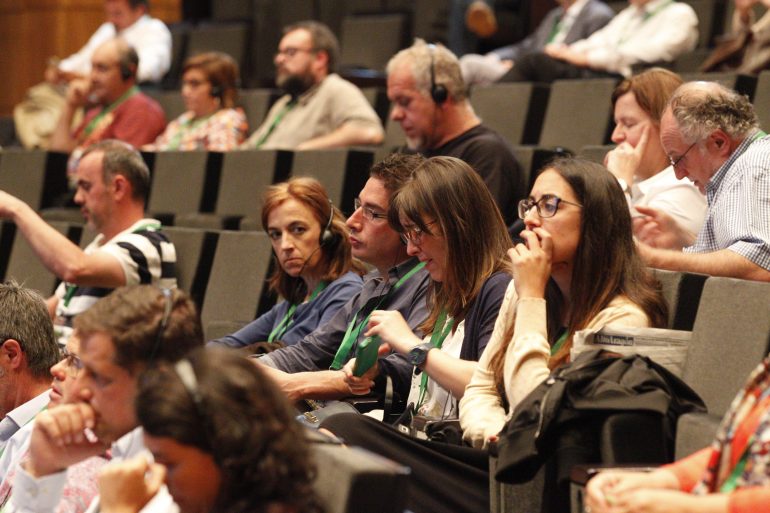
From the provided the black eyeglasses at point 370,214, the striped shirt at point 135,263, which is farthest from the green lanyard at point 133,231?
the black eyeglasses at point 370,214

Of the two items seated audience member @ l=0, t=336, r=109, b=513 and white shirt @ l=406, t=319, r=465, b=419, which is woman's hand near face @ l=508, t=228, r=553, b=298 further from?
seated audience member @ l=0, t=336, r=109, b=513

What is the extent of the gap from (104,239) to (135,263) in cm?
22

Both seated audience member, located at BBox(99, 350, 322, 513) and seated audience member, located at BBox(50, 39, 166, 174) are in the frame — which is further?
seated audience member, located at BBox(50, 39, 166, 174)

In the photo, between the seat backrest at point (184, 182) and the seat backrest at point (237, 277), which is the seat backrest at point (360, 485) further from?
the seat backrest at point (184, 182)

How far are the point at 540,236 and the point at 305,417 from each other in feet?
2.09

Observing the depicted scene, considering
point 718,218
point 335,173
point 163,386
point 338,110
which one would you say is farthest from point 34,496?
point 338,110

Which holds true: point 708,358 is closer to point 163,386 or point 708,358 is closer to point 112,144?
point 163,386

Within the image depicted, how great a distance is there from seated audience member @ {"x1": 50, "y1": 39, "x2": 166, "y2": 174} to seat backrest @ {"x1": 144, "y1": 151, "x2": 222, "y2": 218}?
0.51m

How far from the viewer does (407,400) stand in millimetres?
2320

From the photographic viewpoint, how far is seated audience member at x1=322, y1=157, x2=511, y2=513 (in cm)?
212

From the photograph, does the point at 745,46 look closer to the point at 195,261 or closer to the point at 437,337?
Answer: the point at 195,261

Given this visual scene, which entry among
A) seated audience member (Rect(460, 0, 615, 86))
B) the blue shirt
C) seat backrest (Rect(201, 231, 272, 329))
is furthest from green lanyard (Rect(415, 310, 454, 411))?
seated audience member (Rect(460, 0, 615, 86))

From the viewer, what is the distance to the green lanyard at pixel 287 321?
276cm

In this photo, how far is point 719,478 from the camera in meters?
1.36
